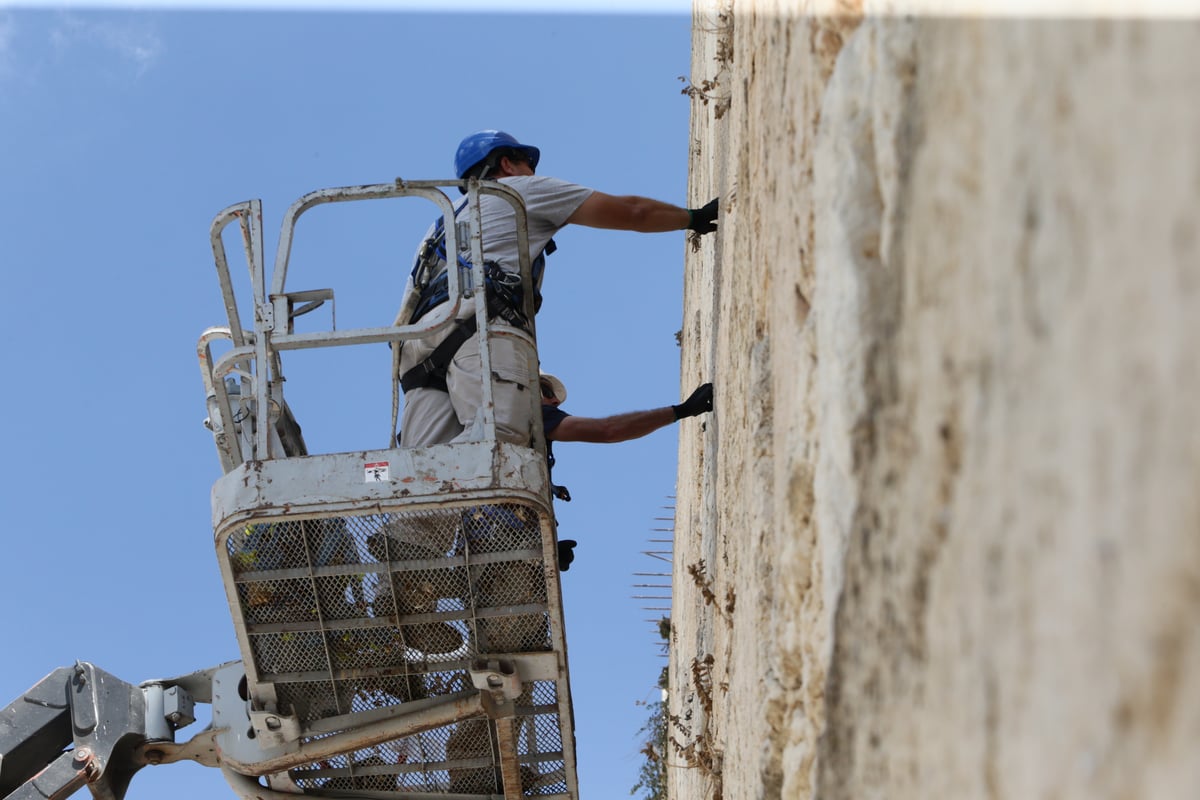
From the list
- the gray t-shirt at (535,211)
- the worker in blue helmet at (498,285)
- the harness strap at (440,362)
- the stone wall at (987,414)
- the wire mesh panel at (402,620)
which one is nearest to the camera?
the stone wall at (987,414)

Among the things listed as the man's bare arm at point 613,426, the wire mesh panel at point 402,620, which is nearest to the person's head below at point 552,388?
the man's bare arm at point 613,426

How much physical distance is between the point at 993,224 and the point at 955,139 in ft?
0.67

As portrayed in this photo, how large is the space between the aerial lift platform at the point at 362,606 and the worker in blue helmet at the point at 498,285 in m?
0.10

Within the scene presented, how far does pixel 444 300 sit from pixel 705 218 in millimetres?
1513

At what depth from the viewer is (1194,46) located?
1096 millimetres

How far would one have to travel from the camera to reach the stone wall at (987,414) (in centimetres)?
114

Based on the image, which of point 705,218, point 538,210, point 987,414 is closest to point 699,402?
point 705,218

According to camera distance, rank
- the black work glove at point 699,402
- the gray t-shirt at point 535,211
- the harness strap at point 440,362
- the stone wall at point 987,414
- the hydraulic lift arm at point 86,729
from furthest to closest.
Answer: the hydraulic lift arm at point 86,729 → the black work glove at point 699,402 → the gray t-shirt at point 535,211 → the harness strap at point 440,362 → the stone wall at point 987,414

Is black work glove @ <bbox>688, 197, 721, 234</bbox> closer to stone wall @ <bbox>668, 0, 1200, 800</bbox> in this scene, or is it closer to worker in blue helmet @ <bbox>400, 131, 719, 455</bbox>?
worker in blue helmet @ <bbox>400, 131, 719, 455</bbox>

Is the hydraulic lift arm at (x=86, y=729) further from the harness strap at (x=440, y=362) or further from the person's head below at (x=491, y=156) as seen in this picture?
the person's head below at (x=491, y=156)

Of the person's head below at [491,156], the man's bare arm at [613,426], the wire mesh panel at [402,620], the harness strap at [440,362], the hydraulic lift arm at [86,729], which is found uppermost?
the person's head below at [491,156]

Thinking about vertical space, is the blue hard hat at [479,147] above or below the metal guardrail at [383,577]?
above

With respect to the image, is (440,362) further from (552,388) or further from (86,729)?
(86,729)

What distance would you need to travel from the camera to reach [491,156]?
5.89m
